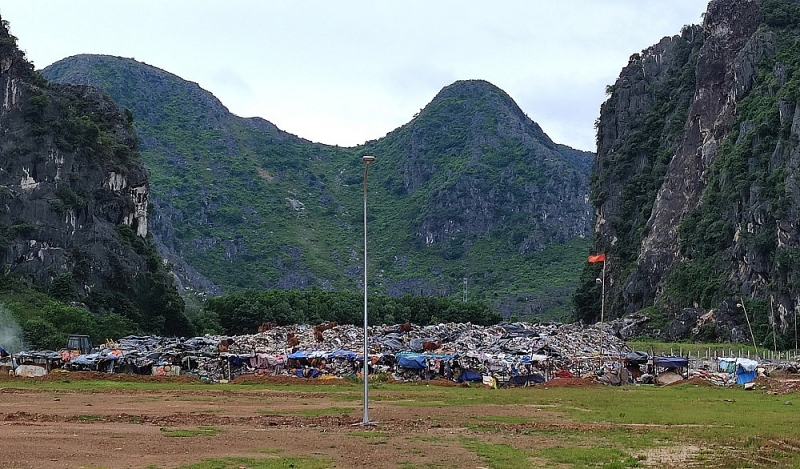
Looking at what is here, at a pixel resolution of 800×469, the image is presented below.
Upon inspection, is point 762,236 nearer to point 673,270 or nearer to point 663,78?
point 673,270

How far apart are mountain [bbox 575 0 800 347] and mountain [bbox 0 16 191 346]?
184 feet

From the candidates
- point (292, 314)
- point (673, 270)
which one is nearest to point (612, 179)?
point (673, 270)

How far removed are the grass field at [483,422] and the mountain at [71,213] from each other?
50294 mm

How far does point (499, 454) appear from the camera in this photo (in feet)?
83.6

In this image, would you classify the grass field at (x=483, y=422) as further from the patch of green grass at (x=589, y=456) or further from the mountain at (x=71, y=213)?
the mountain at (x=71, y=213)

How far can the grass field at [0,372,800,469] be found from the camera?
24.7 m

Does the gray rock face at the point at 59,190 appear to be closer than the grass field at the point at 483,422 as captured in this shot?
No

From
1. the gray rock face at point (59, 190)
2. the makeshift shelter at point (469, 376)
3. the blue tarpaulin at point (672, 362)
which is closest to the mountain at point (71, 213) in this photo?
the gray rock face at point (59, 190)

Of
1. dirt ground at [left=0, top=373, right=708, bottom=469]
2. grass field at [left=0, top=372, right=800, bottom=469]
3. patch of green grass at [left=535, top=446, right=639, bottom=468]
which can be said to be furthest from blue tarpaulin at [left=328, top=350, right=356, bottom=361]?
patch of green grass at [left=535, top=446, right=639, bottom=468]

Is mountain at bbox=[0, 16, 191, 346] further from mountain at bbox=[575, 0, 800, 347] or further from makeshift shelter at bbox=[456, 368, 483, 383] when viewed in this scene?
mountain at bbox=[575, 0, 800, 347]

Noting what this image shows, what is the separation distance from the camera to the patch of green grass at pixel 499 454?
23.7 m

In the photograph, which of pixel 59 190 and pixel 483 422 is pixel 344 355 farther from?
pixel 59 190

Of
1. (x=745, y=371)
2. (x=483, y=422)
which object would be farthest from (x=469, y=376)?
(x=483, y=422)

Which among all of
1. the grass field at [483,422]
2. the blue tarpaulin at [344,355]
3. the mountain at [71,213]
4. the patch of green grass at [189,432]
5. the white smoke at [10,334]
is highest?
the mountain at [71,213]
